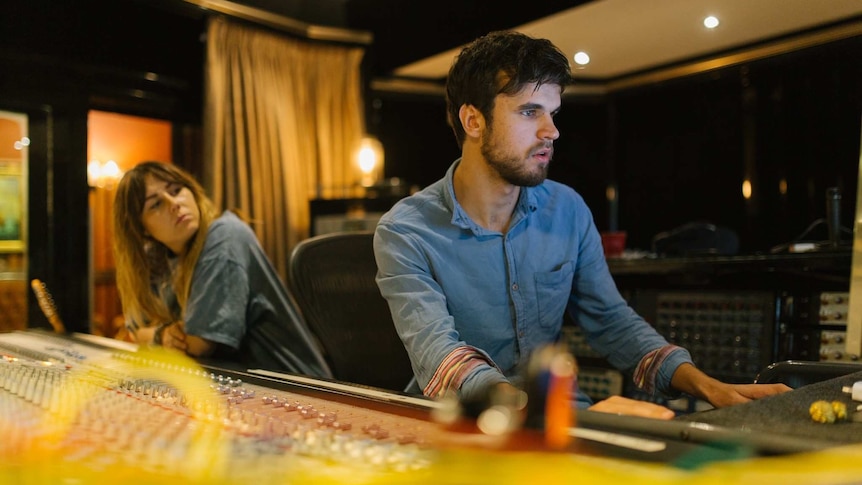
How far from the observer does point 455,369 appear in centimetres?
122

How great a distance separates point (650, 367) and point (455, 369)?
18.0 inches

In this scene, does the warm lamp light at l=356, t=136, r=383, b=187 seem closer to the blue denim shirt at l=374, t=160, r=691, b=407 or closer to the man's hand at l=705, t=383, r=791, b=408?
the blue denim shirt at l=374, t=160, r=691, b=407

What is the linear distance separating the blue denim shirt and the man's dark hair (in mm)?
208

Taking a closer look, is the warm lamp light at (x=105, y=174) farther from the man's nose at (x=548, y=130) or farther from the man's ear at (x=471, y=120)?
the man's nose at (x=548, y=130)

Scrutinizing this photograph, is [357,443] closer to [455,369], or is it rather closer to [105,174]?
[455,369]

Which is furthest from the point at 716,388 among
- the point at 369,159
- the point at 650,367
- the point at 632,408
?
the point at 369,159

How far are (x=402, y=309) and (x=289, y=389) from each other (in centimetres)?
46

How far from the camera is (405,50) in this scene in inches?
187

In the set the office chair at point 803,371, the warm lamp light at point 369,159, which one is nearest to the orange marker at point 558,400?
the office chair at point 803,371

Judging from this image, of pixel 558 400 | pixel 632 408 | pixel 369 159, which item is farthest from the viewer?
pixel 369 159

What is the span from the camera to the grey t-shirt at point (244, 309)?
202cm

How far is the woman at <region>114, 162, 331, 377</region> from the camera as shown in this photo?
2.04 m

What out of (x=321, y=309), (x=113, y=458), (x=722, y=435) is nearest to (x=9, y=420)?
(x=113, y=458)

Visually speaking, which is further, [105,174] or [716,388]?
[105,174]
